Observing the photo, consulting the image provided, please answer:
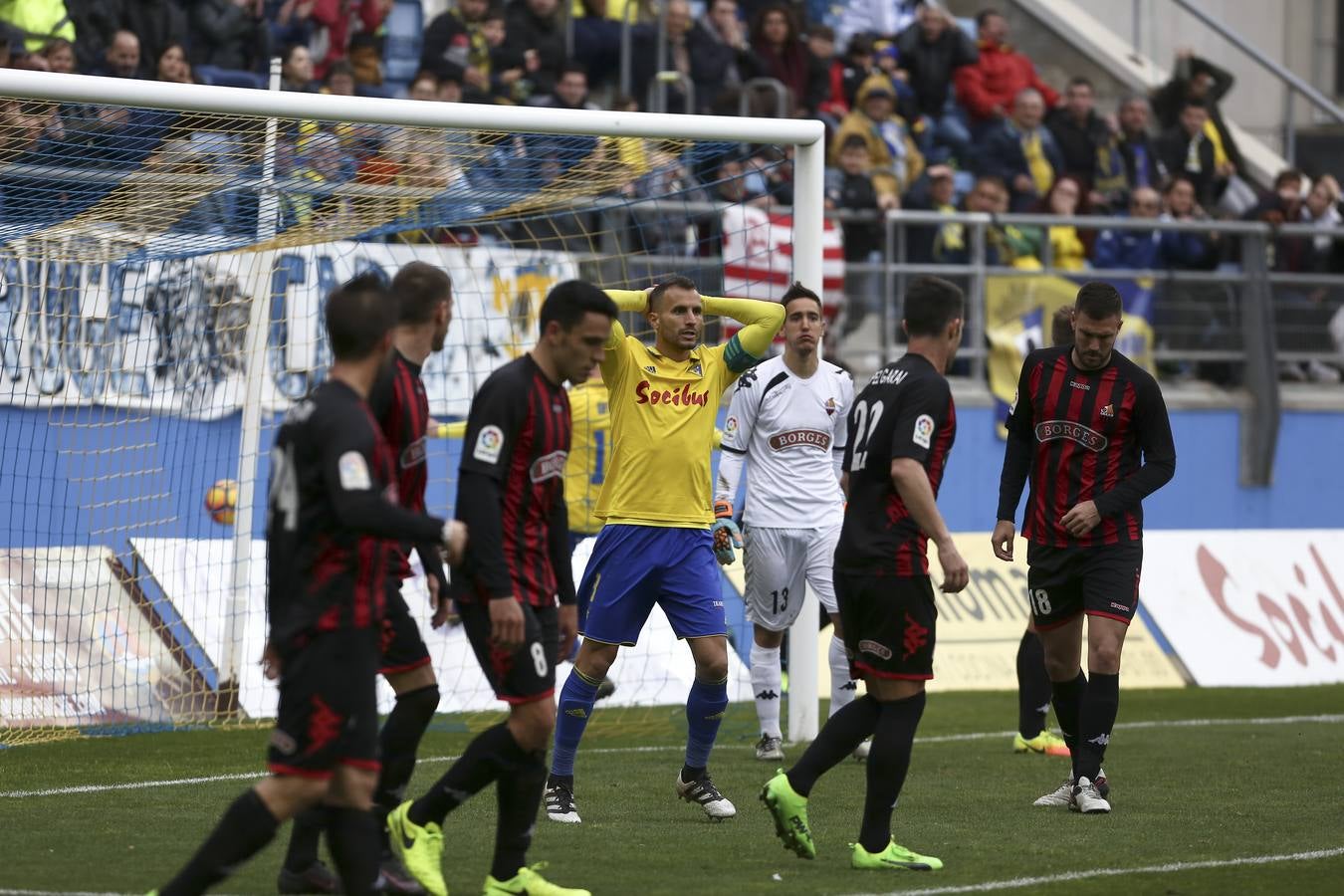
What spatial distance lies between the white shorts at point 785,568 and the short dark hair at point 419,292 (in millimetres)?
3841

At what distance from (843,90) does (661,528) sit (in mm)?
10970

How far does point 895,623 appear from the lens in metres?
6.28

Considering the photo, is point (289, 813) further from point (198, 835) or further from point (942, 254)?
point (942, 254)

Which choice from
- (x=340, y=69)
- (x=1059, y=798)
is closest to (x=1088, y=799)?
(x=1059, y=798)

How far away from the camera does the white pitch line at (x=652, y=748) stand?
8.06m

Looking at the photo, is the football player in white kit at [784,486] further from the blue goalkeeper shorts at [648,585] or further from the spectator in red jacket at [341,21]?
the spectator in red jacket at [341,21]

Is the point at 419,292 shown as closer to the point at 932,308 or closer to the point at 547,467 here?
the point at 547,467

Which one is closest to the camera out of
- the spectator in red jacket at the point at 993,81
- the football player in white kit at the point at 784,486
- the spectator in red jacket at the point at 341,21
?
the football player in white kit at the point at 784,486

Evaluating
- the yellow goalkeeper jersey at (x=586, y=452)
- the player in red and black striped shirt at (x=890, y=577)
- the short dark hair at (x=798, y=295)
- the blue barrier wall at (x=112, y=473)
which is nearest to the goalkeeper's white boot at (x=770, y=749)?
the yellow goalkeeper jersey at (x=586, y=452)

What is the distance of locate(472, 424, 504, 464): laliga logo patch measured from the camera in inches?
217

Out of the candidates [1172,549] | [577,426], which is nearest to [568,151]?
[577,426]

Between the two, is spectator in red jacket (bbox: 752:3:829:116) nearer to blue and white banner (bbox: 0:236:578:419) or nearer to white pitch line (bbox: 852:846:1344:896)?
blue and white banner (bbox: 0:236:578:419)

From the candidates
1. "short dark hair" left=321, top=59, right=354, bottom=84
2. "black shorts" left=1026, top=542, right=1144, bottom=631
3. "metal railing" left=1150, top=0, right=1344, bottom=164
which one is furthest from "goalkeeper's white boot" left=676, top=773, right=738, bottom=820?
"metal railing" left=1150, top=0, right=1344, bottom=164

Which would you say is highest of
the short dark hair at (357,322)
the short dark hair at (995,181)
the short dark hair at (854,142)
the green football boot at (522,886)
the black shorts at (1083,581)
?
the short dark hair at (854,142)
